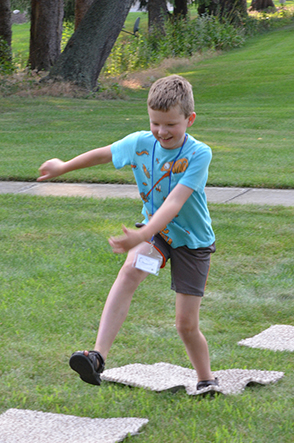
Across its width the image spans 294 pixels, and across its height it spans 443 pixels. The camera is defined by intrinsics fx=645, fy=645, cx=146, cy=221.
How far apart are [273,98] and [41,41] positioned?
714 centimetres

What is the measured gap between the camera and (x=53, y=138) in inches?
436

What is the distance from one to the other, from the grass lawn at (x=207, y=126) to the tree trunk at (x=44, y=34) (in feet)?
9.53

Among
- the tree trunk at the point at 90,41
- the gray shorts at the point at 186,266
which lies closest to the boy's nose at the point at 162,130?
the gray shorts at the point at 186,266

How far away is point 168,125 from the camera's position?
280 centimetres

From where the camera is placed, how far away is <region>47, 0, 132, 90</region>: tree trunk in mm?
16594

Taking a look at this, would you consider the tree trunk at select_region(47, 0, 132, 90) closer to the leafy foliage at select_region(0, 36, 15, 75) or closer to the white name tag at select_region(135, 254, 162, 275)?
the leafy foliage at select_region(0, 36, 15, 75)

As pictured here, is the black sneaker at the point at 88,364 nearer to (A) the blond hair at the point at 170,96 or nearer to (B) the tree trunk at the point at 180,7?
(A) the blond hair at the point at 170,96

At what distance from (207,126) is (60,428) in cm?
1000

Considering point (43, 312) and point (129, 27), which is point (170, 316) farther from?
point (129, 27)

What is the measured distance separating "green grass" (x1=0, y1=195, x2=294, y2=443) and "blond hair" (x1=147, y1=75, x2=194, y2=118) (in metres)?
1.38

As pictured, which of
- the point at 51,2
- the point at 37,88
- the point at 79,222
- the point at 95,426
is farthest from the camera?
the point at 51,2

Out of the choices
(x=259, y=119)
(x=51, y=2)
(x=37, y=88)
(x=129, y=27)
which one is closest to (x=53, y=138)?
(x=259, y=119)

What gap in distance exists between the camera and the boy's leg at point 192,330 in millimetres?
3043

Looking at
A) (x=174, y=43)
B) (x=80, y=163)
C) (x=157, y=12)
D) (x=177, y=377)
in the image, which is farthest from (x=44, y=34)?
(x=177, y=377)
